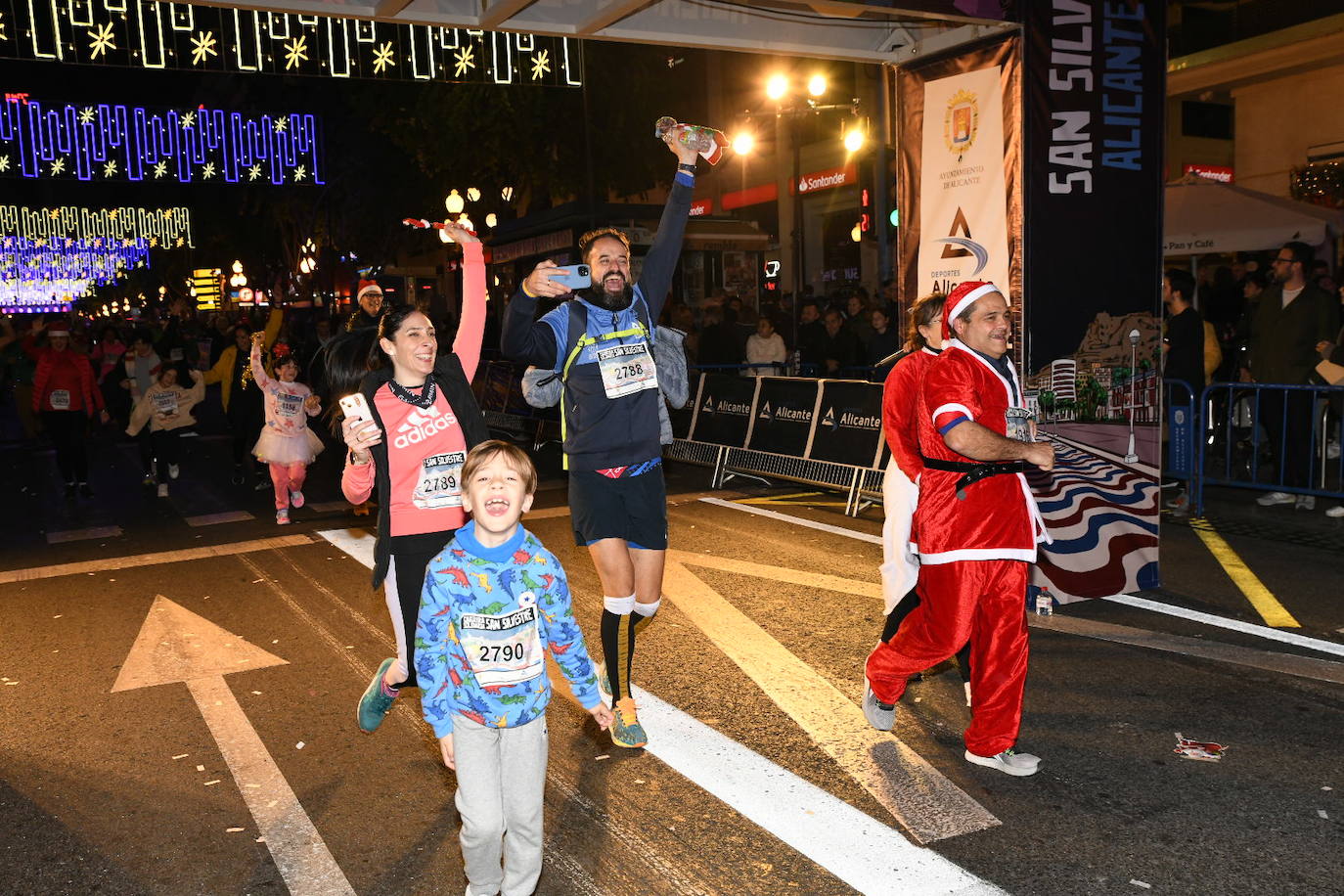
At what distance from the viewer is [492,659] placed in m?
3.30

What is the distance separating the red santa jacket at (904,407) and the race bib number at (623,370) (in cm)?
112

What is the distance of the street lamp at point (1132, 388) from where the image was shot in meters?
7.20

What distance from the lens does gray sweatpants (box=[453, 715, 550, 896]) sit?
10.9 feet

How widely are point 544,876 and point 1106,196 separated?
5445 mm

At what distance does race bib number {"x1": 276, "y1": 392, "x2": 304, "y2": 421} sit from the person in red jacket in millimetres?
3555

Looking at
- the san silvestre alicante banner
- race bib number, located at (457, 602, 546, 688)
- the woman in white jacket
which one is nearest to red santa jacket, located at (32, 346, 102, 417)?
the woman in white jacket

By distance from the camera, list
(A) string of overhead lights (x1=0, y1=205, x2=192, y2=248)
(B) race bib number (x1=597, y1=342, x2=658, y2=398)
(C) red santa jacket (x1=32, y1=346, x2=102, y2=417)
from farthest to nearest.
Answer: (A) string of overhead lights (x1=0, y1=205, x2=192, y2=248) → (C) red santa jacket (x1=32, y1=346, x2=102, y2=417) → (B) race bib number (x1=597, y1=342, x2=658, y2=398)

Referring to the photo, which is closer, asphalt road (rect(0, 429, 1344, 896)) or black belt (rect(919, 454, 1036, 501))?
asphalt road (rect(0, 429, 1344, 896))

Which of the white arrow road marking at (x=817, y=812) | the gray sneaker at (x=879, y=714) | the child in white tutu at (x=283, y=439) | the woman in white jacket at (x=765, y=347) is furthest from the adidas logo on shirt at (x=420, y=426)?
the woman in white jacket at (x=765, y=347)

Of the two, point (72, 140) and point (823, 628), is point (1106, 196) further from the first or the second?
point (72, 140)

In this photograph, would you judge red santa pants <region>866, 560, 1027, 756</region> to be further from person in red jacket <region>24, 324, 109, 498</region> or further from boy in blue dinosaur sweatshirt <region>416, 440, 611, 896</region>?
person in red jacket <region>24, 324, 109, 498</region>

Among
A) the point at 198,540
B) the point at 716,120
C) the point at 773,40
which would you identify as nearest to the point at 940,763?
the point at 773,40

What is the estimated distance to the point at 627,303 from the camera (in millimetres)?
4969

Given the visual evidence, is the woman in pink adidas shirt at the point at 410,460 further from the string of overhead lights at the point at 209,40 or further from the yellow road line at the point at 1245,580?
the yellow road line at the point at 1245,580
